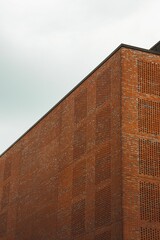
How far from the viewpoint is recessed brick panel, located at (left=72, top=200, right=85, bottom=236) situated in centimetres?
3244

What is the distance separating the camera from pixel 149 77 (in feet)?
107

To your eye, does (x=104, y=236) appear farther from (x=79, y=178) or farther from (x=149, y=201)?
(x=79, y=178)

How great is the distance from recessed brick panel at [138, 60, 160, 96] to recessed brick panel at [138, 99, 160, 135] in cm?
72

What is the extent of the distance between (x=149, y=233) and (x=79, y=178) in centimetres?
643

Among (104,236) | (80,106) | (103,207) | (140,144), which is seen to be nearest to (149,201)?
(103,207)

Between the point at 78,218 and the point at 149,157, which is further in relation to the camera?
the point at 78,218

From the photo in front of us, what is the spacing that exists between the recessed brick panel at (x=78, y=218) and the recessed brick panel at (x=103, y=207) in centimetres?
153

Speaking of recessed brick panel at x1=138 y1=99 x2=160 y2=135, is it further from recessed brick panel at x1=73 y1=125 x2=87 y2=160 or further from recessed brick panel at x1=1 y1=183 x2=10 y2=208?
recessed brick panel at x1=1 y1=183 x2=10 y2=208

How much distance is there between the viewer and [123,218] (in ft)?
93.5

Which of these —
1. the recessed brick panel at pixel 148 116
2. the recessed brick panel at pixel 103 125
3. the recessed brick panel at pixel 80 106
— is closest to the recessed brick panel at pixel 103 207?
the recessed brick panel at pixel 103 125

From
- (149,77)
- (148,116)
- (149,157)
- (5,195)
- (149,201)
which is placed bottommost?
(149,201)


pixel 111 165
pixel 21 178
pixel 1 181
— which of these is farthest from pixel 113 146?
pixel 1 181

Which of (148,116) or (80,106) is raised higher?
(80,106)

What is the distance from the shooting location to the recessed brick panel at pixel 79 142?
1351 inches
